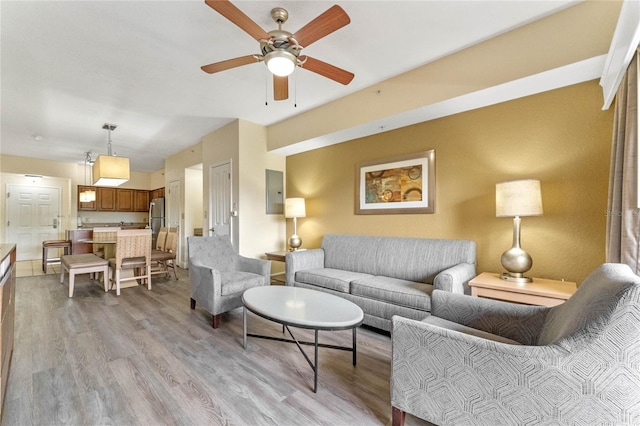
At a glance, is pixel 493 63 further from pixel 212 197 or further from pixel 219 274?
pixel 212 197

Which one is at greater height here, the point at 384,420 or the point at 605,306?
the point at 605,306

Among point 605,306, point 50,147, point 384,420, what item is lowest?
point 384,420

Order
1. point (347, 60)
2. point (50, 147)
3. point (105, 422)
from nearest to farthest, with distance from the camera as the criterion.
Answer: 1. point (105, 422)
2. point (347, 60)
3. point (50, 147)

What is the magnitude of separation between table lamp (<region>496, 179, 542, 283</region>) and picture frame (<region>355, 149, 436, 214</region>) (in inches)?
34.4

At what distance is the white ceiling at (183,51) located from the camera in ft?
6.61

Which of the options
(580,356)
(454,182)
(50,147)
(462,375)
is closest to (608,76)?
(454,182)

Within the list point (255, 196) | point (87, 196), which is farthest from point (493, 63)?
point (87, 196)

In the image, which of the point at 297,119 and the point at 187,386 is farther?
the point at 297,119

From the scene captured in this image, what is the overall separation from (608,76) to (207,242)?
13.4ft

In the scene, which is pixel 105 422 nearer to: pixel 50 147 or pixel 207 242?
pixel 207 242

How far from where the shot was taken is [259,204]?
14.8 feet

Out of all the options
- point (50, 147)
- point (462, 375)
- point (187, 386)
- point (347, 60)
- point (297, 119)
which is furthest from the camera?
point (50, 147)

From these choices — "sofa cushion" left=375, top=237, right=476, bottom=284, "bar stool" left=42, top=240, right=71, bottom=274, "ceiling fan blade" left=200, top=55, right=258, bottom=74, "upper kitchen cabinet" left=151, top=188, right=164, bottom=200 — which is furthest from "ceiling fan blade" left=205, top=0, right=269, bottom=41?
"upper kitchen cabinet" left=151, top=188, right=164, bottom=200

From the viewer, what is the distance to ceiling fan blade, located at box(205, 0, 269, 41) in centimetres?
146
